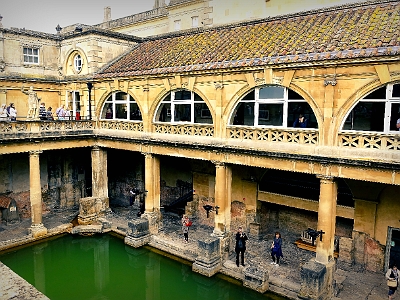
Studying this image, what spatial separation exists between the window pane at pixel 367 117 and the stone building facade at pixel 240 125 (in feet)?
0.16

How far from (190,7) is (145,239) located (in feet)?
52.7

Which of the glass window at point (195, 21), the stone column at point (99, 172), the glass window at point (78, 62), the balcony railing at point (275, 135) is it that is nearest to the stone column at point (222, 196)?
the balcony railing at point (275, 135)

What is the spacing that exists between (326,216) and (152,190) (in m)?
8.66

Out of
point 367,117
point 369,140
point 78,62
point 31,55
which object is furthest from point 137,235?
point 31,55

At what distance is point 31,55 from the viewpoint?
Answer: 816 inches

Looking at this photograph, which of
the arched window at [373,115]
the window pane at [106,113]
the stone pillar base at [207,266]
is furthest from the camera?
the window pane at [106,113]

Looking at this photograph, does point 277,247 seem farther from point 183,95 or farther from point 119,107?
point 119,107

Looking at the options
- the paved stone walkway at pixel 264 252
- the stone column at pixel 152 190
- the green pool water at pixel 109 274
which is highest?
the stone column at pixel 152 190

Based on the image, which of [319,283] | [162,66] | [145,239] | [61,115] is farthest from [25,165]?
[319,283]

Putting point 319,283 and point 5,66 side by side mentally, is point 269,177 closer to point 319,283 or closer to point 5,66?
point 319,283

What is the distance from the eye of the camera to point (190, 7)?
24078 mm

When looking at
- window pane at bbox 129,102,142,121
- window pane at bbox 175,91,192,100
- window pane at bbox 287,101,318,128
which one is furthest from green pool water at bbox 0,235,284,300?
window pane at bbox 175,91,192,100

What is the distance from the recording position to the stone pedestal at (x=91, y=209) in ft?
61.8

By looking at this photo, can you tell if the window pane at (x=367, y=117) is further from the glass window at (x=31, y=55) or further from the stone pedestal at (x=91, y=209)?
the glass window at (x=31, y=55)
